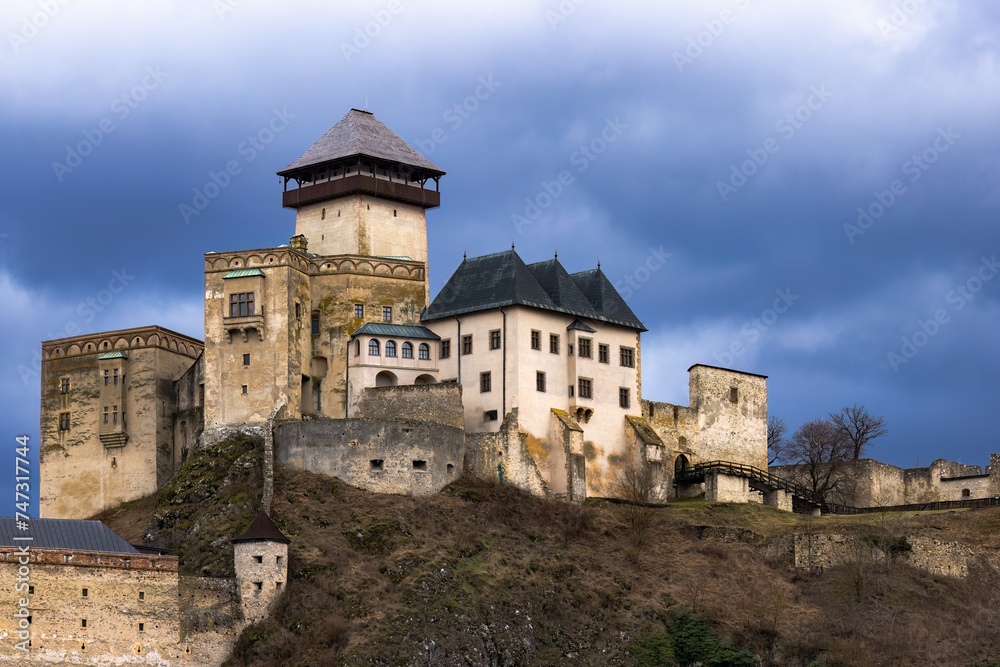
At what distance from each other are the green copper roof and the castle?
118 mm

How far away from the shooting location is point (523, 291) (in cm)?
9406

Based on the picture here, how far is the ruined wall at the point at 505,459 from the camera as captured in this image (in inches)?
3546

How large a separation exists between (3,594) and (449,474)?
23.8 meters

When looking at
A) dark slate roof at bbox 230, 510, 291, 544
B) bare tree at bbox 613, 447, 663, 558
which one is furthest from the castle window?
bare tree at bbox 613, 447, 663, 558

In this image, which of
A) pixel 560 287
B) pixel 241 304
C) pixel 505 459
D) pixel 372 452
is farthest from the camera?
pixel 560 287

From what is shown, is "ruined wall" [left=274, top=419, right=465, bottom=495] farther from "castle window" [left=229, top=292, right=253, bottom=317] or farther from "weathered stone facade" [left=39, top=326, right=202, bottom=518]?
"weathered stone facade" [left=39, top=326, right=202, bottom=518]

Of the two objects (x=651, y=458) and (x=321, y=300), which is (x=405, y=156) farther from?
(x=651, y=458)

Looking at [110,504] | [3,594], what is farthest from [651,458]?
[3,594]

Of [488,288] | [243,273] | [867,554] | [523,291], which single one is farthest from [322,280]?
[867,554]

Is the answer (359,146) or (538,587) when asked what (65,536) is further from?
(359,146)

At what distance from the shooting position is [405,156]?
101188 millimetres

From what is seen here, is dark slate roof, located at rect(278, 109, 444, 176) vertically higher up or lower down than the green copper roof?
higher up

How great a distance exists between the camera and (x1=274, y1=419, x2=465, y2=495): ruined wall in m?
86.7

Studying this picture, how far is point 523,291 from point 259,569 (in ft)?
77.0
